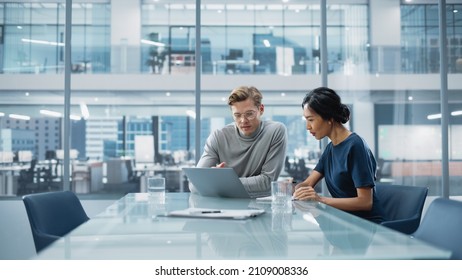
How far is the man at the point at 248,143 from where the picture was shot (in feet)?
8.86

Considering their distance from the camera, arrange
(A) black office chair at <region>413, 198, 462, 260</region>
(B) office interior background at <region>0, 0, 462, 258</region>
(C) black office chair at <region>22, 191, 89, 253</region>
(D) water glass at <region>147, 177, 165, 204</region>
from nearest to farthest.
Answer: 1. (A) black office chair at <region>413, 198, 462, 260</region>
2. (C) black office chair at <region>22, 191, 89, 253</region>
3. (D) water glass at <region>147, 177, 165, 204</region>
4. (B) office interior background at <region>0, 0, 462, 258</region>

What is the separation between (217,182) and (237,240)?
48.3 inches

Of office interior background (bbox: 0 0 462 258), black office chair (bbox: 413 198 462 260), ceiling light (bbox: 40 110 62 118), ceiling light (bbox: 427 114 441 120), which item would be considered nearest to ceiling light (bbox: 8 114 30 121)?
office interior background (bbox: 0 0 462 258)

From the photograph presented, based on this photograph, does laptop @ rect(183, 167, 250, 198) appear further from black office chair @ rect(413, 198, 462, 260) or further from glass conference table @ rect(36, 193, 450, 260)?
black office chair @ rect(413, 198, 462, 260)

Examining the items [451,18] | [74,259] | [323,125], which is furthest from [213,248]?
[451,18]

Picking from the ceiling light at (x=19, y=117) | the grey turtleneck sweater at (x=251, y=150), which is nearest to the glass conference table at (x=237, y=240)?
the grey turtleneck sweater at (x=251, y=150)

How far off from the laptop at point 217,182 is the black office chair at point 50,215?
1.93ft

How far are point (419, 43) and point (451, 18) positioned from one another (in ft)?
2.14

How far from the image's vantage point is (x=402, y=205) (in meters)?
2.52

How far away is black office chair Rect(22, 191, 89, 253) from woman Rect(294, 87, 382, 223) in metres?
1.10

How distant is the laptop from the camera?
2.25 m

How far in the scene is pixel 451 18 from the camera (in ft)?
13.7
